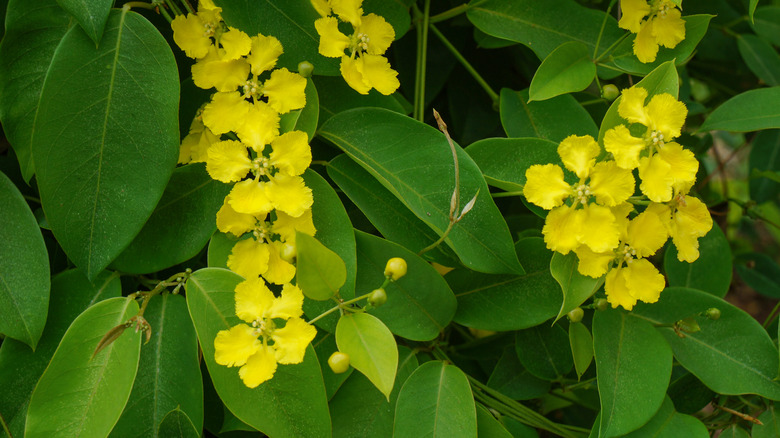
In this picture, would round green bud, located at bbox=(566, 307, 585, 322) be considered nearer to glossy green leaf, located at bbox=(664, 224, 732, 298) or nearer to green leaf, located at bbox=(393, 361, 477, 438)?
green leaf, located at bbox=(393, 361, 477, 438)

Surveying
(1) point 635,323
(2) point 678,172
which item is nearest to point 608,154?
(2) point 678,172

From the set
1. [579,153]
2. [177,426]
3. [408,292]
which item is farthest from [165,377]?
[579,153]

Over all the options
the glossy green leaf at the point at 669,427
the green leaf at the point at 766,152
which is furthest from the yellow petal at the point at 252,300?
the green leaf at the point at 766,152

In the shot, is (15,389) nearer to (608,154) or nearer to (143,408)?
(143,408)

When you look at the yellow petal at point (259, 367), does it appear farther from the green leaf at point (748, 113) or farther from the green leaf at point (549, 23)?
the green leaf at point (748, 113)

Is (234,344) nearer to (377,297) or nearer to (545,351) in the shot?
(377,297)
